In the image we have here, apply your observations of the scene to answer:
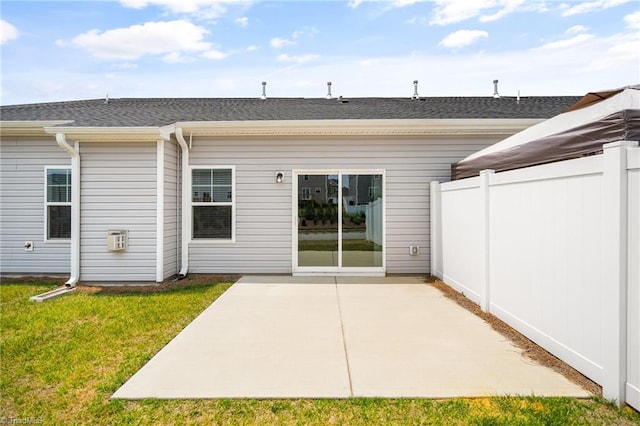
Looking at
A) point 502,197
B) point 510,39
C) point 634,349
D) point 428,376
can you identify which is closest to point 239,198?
point 502,197

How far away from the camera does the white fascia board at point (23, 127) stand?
24.0ft

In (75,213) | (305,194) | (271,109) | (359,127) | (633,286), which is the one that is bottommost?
(633,286)

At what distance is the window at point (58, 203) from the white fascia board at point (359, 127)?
277cm

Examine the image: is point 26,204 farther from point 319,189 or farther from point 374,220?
point 374,220

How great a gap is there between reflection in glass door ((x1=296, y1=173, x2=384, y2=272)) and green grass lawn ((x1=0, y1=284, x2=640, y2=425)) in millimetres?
3778

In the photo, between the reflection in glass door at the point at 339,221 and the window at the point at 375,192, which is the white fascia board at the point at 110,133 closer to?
the reflection in glass door at the point at 339,221

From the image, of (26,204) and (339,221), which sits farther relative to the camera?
(26,204)

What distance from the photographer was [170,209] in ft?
23.4

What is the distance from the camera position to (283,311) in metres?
5.12

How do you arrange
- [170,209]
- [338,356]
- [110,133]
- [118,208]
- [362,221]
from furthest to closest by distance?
[362,221] < [170,209] < [118,208] < [110,133] < [338,356]

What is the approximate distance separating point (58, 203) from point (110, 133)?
2275 mm

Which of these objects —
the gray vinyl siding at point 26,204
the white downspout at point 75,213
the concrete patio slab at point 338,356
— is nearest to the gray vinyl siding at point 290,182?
the white downspout at point 75,213

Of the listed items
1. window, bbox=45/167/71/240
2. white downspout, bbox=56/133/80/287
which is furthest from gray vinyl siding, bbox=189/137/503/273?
window, bbox=45/167/71/240

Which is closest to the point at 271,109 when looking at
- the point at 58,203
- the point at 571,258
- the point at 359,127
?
the point at 359,127
